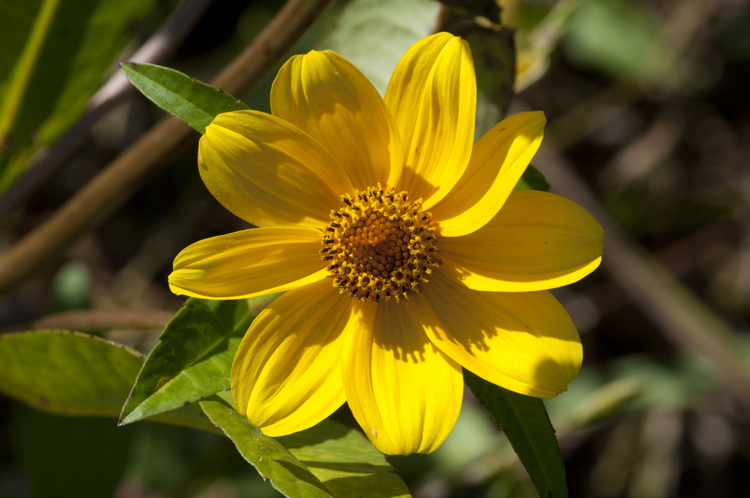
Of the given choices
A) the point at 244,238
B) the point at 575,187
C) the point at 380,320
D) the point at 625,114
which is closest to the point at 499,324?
the point at 380,320

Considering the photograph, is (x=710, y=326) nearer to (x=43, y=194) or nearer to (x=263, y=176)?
(x=263, y=176)

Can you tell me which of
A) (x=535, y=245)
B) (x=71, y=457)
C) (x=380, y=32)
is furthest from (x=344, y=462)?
A: (x=71, y=457)

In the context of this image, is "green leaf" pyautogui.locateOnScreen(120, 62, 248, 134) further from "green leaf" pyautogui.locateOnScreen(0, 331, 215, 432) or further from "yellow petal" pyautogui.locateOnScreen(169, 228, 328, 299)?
"green leaf" pyautogui.locateOnScreen(0, 331, 215, 432)

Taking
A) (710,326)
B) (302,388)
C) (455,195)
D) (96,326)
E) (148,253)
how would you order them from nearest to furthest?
(302,388) → (455,195) → (96,326) → (710,326) → (148,253)

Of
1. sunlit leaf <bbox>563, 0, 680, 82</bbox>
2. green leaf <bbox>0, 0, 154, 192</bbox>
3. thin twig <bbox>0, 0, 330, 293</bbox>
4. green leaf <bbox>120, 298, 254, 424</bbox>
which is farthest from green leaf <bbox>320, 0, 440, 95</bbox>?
sunlit leaf <bbox>563, 0, 680, 82</bbox>

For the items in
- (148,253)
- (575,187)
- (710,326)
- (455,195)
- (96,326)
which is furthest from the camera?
(148,253)
